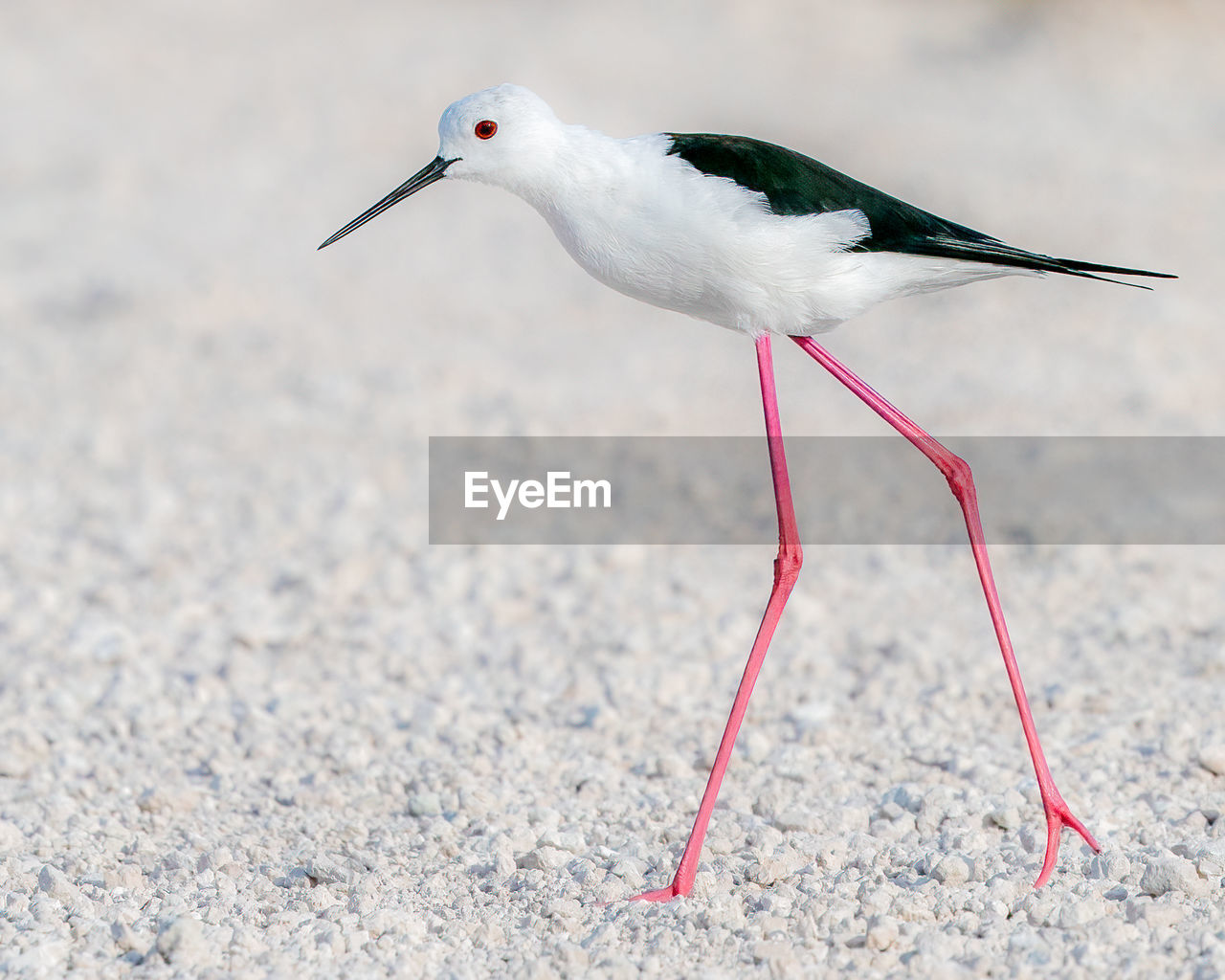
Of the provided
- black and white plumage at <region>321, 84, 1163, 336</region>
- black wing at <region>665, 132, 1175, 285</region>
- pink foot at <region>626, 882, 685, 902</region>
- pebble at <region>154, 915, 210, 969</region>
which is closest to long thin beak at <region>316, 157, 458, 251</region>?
black and white plumage at <region>321, 84, 1163, 336</region>

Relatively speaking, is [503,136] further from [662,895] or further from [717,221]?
[662,895]

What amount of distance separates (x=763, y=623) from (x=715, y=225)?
31.4 inches

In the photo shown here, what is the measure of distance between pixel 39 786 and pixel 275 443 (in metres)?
2.75

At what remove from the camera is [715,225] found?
273cm

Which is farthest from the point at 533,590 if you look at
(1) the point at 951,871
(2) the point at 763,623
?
(1) the point at 951,871

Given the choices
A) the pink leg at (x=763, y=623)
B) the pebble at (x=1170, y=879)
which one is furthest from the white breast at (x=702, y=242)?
the pebble at (x=1170, y=879)

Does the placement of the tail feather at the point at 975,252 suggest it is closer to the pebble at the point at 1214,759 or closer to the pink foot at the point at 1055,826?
the pink foot at the point at 1055,826

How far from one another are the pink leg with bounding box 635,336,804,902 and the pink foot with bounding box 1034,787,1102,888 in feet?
2.08

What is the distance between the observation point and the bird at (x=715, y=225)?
2744 mm

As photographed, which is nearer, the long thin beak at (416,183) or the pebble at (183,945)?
the pebble at (183,945)

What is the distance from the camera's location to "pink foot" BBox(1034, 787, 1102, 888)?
2.90 m

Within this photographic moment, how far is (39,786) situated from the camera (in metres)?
3.75

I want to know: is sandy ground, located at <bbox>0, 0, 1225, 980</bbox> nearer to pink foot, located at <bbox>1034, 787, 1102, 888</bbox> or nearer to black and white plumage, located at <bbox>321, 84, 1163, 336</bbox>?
pink foot, located at <bbox>1034, 787, 1102, 888</bbox>

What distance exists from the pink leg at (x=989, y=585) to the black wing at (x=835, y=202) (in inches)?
11.6
